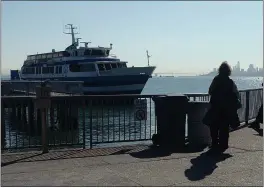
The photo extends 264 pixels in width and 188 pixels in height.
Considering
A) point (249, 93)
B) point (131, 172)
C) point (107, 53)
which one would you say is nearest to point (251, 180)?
point (131, 172)

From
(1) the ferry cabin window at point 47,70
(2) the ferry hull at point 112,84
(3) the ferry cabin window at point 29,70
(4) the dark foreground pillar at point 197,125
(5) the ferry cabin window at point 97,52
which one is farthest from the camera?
(3) the ferry cabin window at point 29,70

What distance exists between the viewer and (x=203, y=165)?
21.7ft

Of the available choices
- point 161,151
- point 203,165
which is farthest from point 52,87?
point 203,165

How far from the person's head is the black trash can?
921mm

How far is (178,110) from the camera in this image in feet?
26.8

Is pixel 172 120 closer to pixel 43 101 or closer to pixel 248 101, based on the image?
pixel 43 101

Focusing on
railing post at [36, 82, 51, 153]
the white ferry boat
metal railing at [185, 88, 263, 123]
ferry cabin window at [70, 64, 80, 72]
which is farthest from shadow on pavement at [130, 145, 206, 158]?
ferry cabin window at [70, 64, 80, 72]

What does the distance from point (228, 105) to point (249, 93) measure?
177 inches

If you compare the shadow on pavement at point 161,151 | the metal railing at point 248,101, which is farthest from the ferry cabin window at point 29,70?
the shadow on pavement at point 161,151

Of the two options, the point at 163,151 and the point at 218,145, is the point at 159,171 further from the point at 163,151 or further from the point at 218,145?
the point at 218,145

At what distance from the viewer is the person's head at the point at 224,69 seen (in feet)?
25.6

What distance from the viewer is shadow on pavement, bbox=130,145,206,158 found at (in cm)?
737

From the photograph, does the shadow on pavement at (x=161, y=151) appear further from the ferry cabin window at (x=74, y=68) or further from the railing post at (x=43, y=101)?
the ferry cabin window at (x=74, y=68)

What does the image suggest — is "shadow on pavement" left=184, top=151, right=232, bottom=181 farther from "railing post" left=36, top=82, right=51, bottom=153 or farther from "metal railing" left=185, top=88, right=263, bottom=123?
"metal railing" left=185, top=88, right=263, bottom=123
